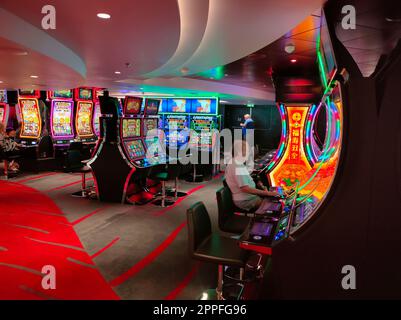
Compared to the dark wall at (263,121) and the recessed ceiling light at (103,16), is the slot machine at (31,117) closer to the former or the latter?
the recessed ceiling light at (103,16)

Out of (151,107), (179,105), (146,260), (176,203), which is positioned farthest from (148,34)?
(179,105)

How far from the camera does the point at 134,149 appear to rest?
6180 millimetres

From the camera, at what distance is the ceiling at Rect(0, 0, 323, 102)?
93.4 inches

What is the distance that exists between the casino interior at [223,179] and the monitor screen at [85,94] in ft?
7.33

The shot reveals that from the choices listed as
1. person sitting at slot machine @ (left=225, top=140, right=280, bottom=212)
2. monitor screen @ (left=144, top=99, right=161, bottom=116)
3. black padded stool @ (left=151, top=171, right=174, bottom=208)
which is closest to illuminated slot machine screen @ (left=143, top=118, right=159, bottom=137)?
monitor screen @ (left=144, top=99, right=161, bottom=116)

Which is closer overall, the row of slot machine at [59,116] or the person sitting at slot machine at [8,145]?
the person sitting at slot machine at [8,145]

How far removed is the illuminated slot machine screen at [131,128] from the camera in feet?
19.7

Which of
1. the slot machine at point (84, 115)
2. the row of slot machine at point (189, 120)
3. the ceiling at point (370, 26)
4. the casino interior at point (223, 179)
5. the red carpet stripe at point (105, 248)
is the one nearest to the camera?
the casino interior at point (223, 179)

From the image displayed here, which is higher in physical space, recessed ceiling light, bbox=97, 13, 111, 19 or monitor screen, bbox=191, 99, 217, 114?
monitor screen, bbox=191, 99, 217, 114

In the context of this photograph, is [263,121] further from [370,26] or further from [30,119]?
[370,26]

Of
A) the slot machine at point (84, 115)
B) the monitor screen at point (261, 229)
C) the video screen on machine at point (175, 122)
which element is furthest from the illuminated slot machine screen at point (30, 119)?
the monitor screen at point (261, 229)

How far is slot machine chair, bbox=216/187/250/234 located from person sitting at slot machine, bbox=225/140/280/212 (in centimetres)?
12

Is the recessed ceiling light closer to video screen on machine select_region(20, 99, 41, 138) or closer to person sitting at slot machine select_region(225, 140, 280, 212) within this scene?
person sitting at slot machine select_region(225, 140, 280, 212)
